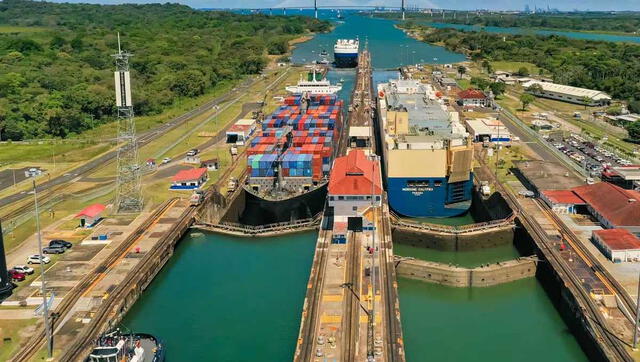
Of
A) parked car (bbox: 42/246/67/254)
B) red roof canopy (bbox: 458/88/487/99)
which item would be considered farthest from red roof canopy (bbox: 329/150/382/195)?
red roof canopy (bbox: 458/88/487/99)

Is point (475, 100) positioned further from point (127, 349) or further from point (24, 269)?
point (127, 349)

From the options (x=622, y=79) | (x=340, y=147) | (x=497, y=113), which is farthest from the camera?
(x=622, y=79)

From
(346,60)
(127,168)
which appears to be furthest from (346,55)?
(127,168)

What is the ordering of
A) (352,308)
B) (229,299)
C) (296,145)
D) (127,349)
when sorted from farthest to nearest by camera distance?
(296,145) → (229,299) → (352,308) → (127,349)

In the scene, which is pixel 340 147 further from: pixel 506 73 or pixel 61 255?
pixel 506 73

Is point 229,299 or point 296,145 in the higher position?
point 296,145

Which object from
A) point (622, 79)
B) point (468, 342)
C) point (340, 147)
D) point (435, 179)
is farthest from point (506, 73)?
point (468, 342)
